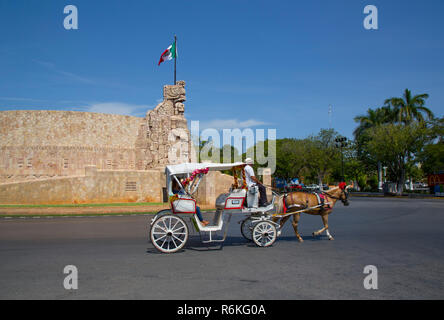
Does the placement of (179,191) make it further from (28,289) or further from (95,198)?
(95,198)

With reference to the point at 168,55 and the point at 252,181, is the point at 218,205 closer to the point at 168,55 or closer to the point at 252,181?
the point at 252,181

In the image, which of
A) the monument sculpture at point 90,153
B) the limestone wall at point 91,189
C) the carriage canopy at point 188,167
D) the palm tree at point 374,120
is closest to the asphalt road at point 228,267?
the carriage canopy at point 188,167

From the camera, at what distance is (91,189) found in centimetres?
2805

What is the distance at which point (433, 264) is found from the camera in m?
7.34

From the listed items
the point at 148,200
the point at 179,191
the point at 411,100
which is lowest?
the point at 148,200

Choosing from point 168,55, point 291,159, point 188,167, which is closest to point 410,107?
point 291,159

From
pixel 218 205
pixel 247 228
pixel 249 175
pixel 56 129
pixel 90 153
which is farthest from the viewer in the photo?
pixel 90 153

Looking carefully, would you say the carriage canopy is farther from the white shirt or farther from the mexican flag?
the mexican flag

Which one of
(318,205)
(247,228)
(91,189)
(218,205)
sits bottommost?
(247,228)

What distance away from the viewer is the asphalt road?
17.8ft

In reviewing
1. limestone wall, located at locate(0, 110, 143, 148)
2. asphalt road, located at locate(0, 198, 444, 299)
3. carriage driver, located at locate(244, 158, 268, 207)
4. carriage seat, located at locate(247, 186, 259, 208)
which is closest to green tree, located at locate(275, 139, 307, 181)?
limestone wall, located at locate(0, 110, 143, 148)

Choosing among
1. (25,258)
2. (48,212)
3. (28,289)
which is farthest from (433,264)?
(48,212)

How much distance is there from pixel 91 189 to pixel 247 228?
20234 millimetres
